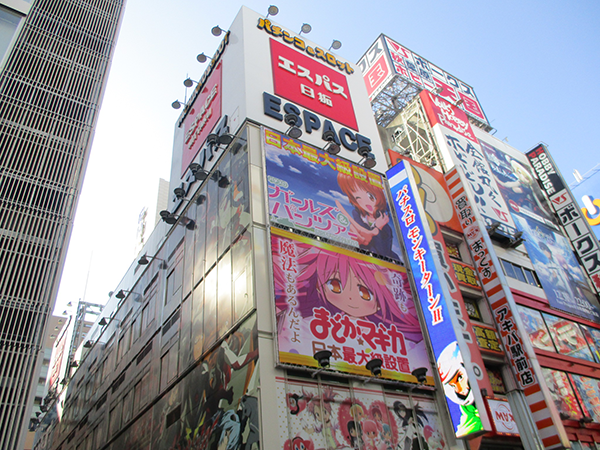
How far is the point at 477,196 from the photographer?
24406mm

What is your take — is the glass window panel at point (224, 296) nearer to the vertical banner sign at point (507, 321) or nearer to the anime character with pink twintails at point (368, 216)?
the anime character with pink twintails at point (368, 216)

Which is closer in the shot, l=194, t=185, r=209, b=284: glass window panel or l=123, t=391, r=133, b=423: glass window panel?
l=194, t=185, r=209, b=284: glass window panel

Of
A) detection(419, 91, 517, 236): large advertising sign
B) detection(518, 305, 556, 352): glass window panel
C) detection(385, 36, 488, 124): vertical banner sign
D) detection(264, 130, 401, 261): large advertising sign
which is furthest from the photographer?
detection(385, 36, 488, 124): vertical banner sign

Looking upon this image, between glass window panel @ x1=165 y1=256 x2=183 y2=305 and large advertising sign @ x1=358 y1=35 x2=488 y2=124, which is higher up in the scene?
large advertising sign @ x1=358 y1=35 x2=488 y2=124

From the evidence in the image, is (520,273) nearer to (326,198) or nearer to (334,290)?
(326,198)

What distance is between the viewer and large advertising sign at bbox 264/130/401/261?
15977 millimetres

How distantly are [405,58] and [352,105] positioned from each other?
15.1 m

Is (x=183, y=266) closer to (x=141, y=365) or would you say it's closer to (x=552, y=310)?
(x=141, y=365)

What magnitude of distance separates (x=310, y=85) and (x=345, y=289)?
12.1m

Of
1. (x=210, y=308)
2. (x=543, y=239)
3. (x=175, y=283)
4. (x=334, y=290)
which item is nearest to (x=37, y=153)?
(x=175, y=283)

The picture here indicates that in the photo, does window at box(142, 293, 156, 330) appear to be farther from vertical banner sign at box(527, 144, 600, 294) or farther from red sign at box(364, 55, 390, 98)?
vertical banner sign at box(527, 144, 600, 294)

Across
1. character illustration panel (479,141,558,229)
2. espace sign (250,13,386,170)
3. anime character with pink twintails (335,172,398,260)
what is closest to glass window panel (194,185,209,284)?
espace sign (250,13,386,170)

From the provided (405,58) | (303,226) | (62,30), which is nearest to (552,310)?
(303,226)

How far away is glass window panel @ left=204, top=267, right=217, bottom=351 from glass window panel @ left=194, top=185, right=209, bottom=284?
962mm
